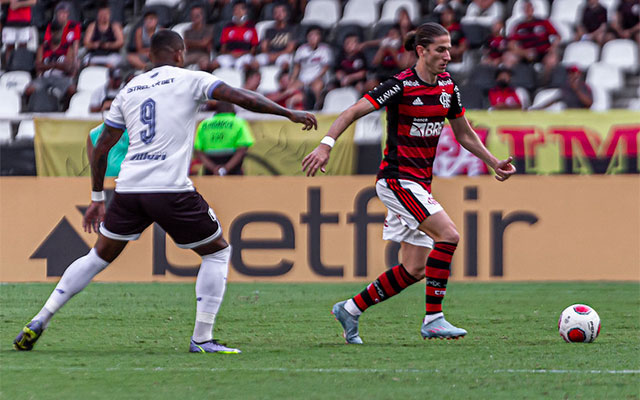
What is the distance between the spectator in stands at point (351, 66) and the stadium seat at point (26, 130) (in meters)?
4.59

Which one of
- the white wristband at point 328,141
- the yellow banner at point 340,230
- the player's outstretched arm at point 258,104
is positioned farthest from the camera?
the yellow banner at point 340,230

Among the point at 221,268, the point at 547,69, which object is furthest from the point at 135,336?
the point at 547,69

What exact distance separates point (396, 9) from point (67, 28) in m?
5.17

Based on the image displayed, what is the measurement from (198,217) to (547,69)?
34.5ft

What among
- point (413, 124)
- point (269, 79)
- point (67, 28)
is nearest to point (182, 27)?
point (67, 28)

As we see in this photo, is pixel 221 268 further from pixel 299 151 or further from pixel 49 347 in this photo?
pixel 299 151

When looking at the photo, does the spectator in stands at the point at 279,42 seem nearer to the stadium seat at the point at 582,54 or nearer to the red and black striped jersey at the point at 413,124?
the stadium seat at the point at 582,54

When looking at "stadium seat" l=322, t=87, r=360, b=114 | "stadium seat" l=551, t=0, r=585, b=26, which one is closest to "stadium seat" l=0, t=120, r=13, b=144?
"stadium seat" l=322, t=87, r=360, b=114

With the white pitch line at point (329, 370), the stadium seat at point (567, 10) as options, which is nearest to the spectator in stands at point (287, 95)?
the stadium seat at point (567, 10)

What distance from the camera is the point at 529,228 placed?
1226cm

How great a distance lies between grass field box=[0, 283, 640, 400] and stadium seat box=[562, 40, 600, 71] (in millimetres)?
6447

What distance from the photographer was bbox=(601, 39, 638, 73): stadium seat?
16.2 metres

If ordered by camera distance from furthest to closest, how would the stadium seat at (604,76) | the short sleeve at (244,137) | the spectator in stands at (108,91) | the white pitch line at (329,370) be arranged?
the stadium seat at (604,76), the spectator in stands at (108,91), the short sleeve at (244,137), the white pitch line at (329,370)

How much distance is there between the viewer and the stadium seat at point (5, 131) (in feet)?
42.6
